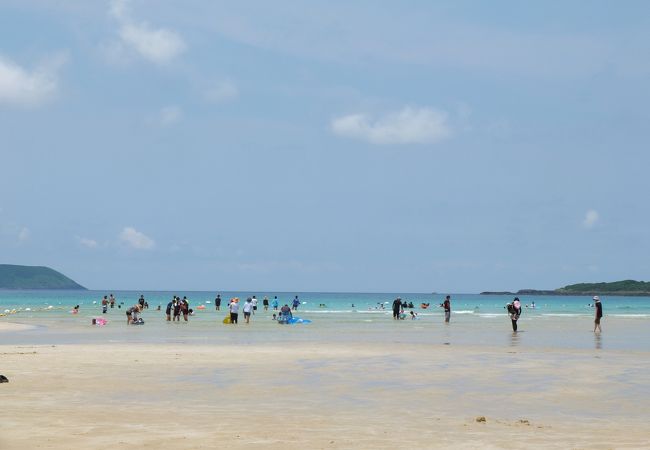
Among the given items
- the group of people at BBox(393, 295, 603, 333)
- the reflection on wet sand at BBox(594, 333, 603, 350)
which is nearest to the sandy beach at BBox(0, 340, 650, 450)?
the reflection on wet sand at BBox(594, 333, 603, 350)

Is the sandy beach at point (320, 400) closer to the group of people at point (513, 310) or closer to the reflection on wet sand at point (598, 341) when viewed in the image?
the reflection on wet sand at point (598, 341)

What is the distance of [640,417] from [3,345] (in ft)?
86.7

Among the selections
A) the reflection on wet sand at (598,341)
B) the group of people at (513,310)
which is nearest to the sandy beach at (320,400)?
the reflection on wet sand at (598,341)

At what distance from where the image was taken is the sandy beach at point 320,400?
42.5 feet

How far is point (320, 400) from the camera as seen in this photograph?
691 inches

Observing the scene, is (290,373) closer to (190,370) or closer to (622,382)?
(190,370)

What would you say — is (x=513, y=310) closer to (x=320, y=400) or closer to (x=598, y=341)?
(x=598, y=341)

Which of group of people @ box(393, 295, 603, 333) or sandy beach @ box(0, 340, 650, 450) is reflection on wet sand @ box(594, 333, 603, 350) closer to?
group of people @ box(393, 295, 603, 333)

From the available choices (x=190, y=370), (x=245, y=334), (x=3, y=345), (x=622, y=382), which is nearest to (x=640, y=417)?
(x=622, y=382)

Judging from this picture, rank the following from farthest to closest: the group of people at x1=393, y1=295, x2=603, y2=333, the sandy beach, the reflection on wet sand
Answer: the group of people at x1=393, y1=295, x2=603, y2=333, the reflection on wet sand, the sandy beach

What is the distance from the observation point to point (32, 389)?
61.1 feet

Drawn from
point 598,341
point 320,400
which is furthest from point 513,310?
point 320,400

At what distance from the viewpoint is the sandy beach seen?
12945 millimetres

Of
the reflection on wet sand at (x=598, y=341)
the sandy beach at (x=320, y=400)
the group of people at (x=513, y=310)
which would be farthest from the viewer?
the group of people at (x=513, y=310)
